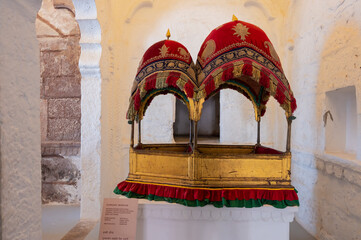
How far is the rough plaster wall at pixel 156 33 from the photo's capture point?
4.56 m

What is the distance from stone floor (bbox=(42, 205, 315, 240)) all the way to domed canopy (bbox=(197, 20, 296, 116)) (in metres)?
2.14

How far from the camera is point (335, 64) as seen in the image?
301 cm

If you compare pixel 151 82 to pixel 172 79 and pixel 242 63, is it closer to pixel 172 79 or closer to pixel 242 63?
pixel 172 79

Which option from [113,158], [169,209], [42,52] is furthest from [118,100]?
[169,209]

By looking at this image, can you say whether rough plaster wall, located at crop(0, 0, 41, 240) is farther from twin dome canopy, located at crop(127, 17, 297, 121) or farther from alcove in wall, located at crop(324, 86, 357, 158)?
alcove in wall, located at crop(324, 86, 357, 158)

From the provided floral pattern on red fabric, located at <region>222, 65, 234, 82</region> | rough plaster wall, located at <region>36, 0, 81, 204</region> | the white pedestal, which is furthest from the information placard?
rough plaster wall, located at <region>36, 0, 81, 204</region>

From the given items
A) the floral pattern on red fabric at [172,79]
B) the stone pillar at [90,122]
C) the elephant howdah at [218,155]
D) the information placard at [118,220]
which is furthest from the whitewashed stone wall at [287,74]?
the information placard at [118,220]

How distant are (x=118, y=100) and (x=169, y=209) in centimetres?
275

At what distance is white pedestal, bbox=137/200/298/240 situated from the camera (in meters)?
2.37

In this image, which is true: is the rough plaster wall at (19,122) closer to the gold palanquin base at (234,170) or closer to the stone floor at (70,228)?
the gold palanquin base at (234,170)

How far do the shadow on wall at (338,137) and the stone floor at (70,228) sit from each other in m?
0.33

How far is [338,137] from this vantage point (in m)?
3.18

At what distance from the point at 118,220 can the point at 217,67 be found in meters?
1.57

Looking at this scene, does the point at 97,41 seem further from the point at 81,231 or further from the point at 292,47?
the point at 292,47
